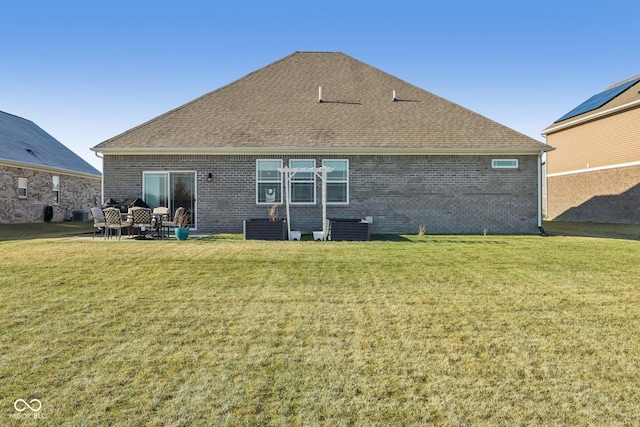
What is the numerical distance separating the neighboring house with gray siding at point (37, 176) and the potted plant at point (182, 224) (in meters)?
7.99

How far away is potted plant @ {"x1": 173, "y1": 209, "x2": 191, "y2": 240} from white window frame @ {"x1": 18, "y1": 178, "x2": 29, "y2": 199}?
1316cm

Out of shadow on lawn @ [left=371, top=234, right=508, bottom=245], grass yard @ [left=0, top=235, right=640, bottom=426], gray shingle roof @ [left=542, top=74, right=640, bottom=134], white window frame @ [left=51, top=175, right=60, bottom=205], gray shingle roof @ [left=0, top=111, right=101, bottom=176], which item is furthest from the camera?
white window frame @ [left=51, top=175, right=60, bottom=205]

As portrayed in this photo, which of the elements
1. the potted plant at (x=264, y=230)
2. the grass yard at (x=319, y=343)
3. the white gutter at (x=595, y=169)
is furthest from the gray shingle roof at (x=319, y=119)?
the white gutter at (x=595, y=169)

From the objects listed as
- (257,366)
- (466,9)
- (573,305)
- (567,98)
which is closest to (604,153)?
(567,98)

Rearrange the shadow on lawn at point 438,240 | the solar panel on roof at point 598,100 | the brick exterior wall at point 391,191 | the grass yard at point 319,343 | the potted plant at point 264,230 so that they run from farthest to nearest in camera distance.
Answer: the solar panel on roof at point 598,100 < the brick exterior wall at point 391,191 < the potted plant at point 264,230 < the shadow on lawn at point 438,240 < the grass yard at point 319,343

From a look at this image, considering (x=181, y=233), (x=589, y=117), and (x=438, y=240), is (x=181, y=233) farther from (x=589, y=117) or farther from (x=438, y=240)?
(x=589, y=117)

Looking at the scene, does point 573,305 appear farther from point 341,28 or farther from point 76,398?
point 341,28

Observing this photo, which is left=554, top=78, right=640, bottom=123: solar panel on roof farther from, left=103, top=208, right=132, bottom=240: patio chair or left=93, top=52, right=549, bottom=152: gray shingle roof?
left=103, top=208, right=132, bottom=240: patio chair

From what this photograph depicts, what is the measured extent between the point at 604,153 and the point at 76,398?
27.2 meters

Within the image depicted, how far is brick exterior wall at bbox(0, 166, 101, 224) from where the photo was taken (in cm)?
2109

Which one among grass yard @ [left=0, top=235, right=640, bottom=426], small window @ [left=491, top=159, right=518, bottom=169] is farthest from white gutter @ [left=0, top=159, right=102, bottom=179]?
small window @ [left=491, top=159, right=518, bottom=169]

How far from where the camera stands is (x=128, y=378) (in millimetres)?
3625

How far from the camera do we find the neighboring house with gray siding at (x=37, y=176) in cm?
2145

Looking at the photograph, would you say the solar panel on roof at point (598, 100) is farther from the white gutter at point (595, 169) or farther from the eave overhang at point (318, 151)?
the eave overhang at point (318, 151)
